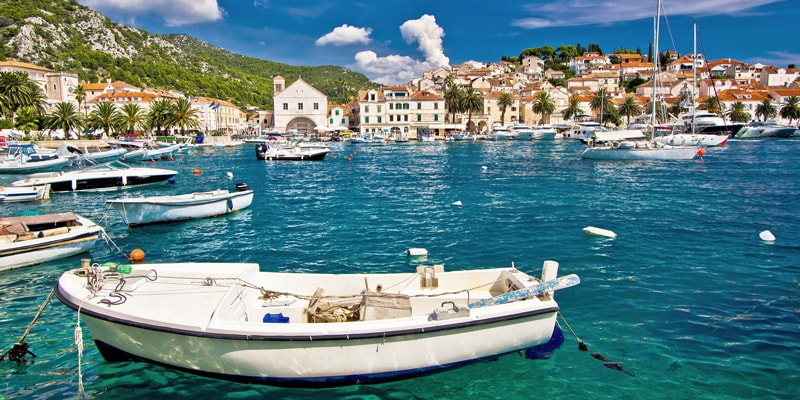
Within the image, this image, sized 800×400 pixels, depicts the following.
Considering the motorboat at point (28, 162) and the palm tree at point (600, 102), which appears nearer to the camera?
the motorboat at point (28, 162)

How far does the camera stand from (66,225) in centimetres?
1531

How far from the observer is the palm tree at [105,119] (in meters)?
75.1

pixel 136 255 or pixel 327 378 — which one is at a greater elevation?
pixel 136 255

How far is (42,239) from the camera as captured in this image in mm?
13711

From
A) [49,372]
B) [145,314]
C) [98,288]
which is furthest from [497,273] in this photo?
[49,372]

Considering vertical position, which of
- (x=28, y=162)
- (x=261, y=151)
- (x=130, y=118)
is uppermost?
(x=130, y=118)

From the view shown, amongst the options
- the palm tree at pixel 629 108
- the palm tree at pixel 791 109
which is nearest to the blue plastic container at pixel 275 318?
the palm tree at pixel 629 108

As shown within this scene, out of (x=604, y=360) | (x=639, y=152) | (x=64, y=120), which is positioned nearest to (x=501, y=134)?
(x=639, y=152)

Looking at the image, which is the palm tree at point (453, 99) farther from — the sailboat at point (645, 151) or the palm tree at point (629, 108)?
the sailboat at point (645, 151)

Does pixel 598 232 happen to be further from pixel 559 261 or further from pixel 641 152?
pixel 641 152

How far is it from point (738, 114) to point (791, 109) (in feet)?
35.4

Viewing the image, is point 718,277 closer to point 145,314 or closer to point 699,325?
point 699,325

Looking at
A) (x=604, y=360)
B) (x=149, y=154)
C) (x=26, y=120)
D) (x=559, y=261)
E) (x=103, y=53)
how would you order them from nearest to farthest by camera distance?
(x=604, y=360)
(x=559, y=261)
(x=149, y=154)
(x=26, y=120)
(x=103, y=53)

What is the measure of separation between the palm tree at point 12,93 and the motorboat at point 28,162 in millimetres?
28994
